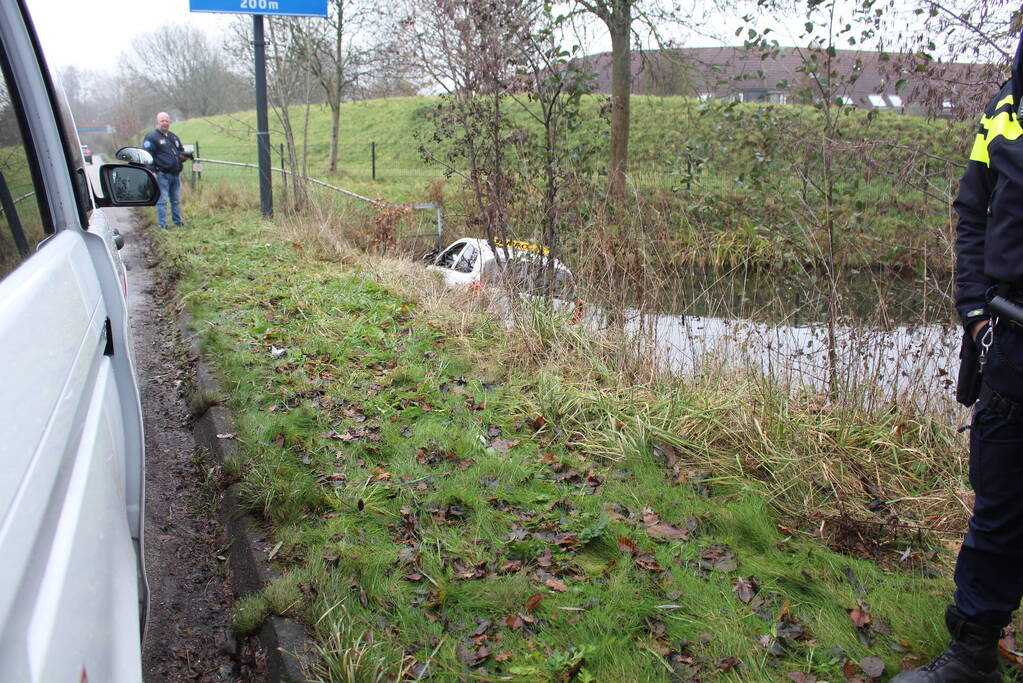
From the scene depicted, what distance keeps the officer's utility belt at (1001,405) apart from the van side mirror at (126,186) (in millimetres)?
3595

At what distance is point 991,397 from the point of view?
92.9 inches

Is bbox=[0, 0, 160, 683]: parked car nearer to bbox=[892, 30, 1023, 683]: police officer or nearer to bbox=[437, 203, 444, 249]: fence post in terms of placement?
bbox=[892, 30, 1023, 683]: police officer

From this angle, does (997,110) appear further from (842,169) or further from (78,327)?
(842,169)

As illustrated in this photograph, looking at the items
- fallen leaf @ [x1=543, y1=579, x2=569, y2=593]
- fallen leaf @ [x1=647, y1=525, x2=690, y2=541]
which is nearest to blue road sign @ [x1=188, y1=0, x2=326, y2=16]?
fallen leaf @ [x1=647, y1=525, x2=690, y2=541]

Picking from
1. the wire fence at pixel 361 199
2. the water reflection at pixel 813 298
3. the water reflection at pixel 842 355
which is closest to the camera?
the water reflection at pixel 842 355

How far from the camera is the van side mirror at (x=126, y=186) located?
384cm

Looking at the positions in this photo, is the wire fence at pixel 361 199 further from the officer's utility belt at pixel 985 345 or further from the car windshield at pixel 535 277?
the officer's utility belt at pixel 985 345

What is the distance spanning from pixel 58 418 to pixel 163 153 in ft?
42.7

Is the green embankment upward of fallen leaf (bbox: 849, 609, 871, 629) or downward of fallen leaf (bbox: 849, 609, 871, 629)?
upward

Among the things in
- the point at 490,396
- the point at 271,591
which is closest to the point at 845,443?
the point at 490,396

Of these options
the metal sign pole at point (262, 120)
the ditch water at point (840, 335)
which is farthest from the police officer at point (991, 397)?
the metal sign pole at point (262, 120)

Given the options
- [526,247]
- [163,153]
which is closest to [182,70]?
[163,153]

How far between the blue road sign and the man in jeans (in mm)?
2719

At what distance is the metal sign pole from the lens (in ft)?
39.1
